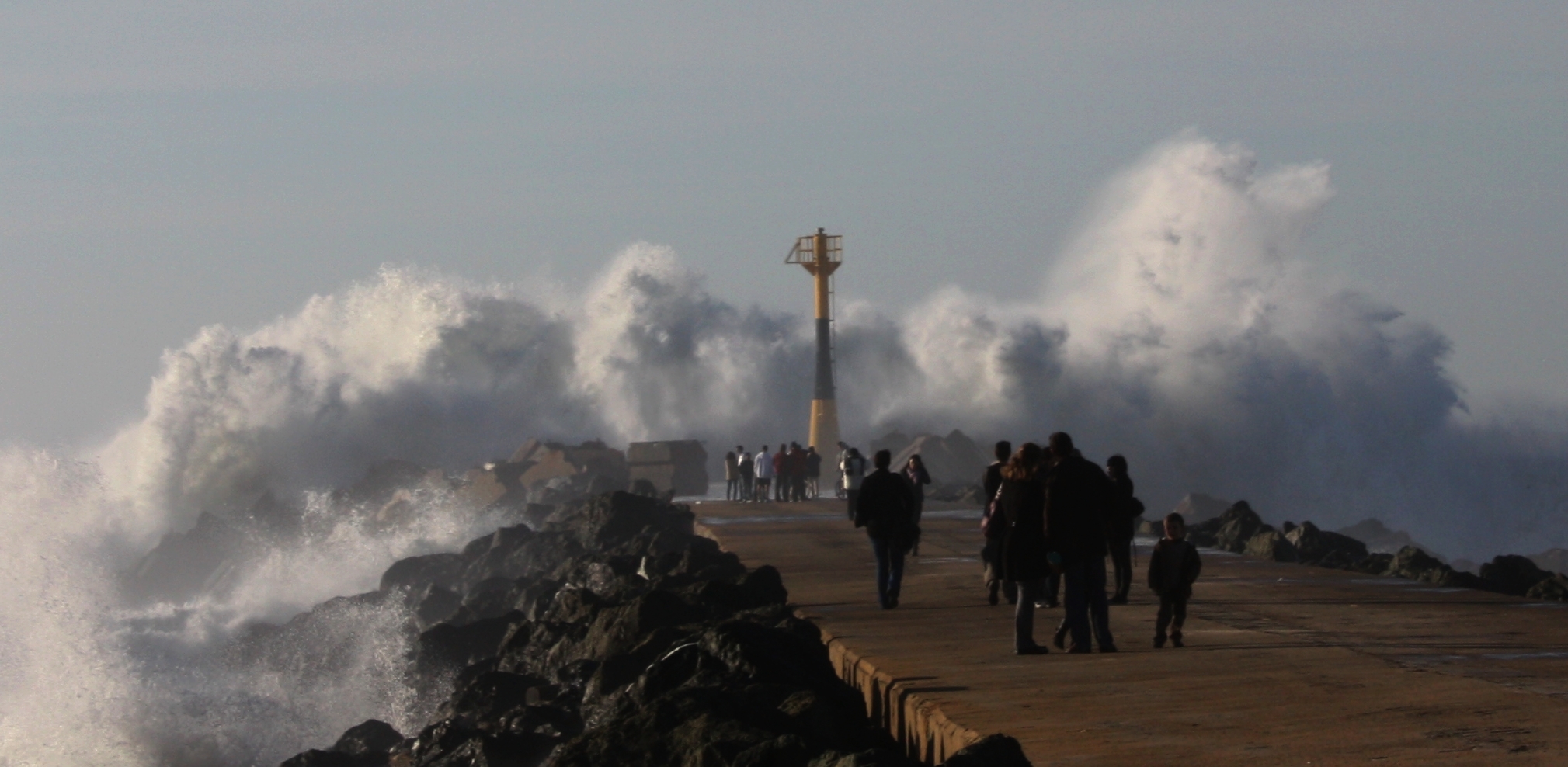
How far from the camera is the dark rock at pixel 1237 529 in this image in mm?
21141

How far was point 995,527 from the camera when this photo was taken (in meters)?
10.1

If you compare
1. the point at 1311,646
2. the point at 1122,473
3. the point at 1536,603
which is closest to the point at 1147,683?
the point at 1311,646

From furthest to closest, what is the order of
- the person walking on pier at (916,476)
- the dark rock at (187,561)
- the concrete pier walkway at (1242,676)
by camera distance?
the dark rock at (187,561) → the person walking on pier at (916,476) → the concrete pier walkway at (1242,676)

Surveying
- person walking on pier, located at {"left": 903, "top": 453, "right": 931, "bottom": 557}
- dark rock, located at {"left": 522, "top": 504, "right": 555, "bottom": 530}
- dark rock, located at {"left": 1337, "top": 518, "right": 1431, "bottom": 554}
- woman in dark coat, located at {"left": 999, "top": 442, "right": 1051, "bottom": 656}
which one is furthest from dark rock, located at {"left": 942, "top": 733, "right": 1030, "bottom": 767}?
dark rock, located at {"left": 1337, "top": 518, "right": 1431, "bottom": 554}

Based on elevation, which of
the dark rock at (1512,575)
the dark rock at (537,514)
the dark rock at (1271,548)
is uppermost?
the dark rock at (537,514)

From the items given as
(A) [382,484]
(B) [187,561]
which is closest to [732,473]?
(A) [382,484]

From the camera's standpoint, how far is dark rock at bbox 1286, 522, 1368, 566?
65.3ft

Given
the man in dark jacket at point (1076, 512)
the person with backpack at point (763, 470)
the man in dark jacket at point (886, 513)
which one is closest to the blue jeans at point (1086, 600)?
the man in dark jacket at point (1076, 512)

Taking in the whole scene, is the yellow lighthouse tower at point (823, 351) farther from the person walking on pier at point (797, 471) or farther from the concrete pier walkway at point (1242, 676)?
the concrete pier walkway at point (1242, 676)

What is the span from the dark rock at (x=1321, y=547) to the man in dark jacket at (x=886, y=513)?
369 inches

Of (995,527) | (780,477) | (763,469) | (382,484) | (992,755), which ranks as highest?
(382,484)

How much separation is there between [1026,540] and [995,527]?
1337mm

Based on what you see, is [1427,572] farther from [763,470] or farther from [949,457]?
[949,457]

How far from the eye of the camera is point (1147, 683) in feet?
25.7
